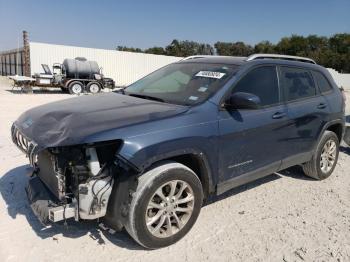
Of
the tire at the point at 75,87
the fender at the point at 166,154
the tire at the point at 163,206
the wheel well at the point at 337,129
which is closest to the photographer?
the fender at the point at 166,154

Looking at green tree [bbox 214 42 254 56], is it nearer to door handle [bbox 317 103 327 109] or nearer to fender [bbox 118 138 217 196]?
door handle [bbox 317 103 327 109]

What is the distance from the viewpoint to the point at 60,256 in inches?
127

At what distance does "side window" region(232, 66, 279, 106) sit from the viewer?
412cm

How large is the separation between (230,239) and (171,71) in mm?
2311

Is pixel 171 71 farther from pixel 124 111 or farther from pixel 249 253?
pixel 249 253

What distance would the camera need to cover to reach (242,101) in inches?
147

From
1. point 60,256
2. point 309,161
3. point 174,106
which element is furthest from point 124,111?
point 309,161

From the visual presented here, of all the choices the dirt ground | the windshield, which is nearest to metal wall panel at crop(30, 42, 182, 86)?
the dirt ground

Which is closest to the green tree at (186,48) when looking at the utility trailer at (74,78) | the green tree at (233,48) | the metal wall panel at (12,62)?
the green tree at (233,48)

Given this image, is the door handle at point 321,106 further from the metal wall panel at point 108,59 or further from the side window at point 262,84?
the metal wall panel at point 108,59

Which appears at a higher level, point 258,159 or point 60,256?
point 258,159

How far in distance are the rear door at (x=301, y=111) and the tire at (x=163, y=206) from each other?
1.72 meters

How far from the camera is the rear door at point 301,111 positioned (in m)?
4.68

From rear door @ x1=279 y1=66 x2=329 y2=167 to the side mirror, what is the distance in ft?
3.44
